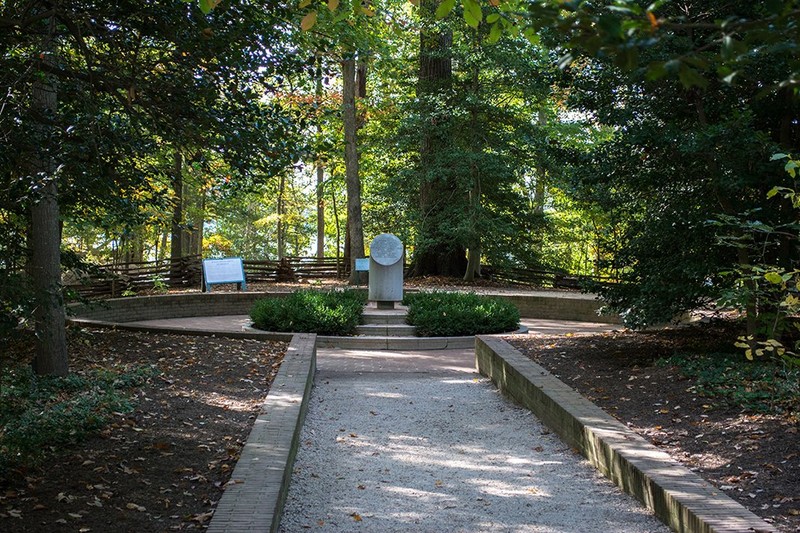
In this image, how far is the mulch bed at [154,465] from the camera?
4184mm

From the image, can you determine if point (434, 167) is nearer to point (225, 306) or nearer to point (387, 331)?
point (225, 306)

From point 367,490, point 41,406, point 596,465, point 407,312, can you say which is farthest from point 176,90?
point 407,312

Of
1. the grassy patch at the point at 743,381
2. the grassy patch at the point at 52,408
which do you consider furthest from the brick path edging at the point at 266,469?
the grassy patch at the point at 743,381

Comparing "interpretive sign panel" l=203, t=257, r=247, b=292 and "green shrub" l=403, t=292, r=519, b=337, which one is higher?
"interpretive sign panel" l=203, t=257, r=247, b=292

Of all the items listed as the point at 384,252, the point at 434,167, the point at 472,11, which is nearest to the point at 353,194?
the point at 434,167

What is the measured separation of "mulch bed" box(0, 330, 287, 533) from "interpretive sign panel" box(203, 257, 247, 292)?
12.1 meters

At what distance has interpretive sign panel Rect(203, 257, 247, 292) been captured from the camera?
69.8ft

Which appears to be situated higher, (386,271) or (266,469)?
(386,271)

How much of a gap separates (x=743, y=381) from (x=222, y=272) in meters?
16.7

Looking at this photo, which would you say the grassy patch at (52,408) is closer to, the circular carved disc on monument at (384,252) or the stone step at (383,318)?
the stone step at (383,318)

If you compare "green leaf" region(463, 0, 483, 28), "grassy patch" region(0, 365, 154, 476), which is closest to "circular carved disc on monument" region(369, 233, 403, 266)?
"grassy patch" region(0, 365, 154, 476)

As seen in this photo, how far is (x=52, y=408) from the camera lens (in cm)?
638

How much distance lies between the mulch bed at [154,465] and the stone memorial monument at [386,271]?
752 centimetres

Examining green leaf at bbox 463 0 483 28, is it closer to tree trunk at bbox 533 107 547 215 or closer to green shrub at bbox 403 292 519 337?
green shrub at bbox 403 292 519 337
